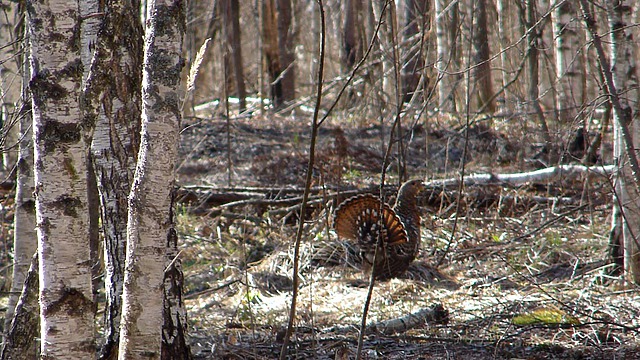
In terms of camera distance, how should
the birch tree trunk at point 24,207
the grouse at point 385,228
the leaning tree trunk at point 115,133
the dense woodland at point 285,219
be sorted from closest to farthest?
the dense woodland at point 285,219 → the leaning tree trunk at point 115,133 → the birch tree trunk at point 24,207 → the grouse at point 385,228

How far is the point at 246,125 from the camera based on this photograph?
12695 millimetres

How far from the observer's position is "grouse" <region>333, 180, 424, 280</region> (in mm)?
7000

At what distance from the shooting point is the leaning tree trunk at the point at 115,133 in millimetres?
4203

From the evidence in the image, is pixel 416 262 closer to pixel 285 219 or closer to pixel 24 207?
pixel 285 219

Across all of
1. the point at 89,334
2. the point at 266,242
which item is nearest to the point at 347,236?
the point at 266,242

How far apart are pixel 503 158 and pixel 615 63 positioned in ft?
16.2

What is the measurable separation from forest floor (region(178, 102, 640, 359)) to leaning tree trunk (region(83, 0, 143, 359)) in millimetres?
817

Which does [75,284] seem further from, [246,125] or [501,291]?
[246,125]

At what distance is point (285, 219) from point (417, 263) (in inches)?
71.4

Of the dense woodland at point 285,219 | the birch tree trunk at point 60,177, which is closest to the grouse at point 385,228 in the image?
the dense woodland at point 285,219

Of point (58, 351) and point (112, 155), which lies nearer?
point (58, 351)

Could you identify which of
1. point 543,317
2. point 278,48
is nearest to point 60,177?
point 543,317

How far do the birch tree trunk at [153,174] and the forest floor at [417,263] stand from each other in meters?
1.28

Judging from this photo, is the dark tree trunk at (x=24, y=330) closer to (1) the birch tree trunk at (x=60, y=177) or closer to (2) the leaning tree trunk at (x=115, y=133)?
(2) the leaning tree trunk at (x=115, y=133)
